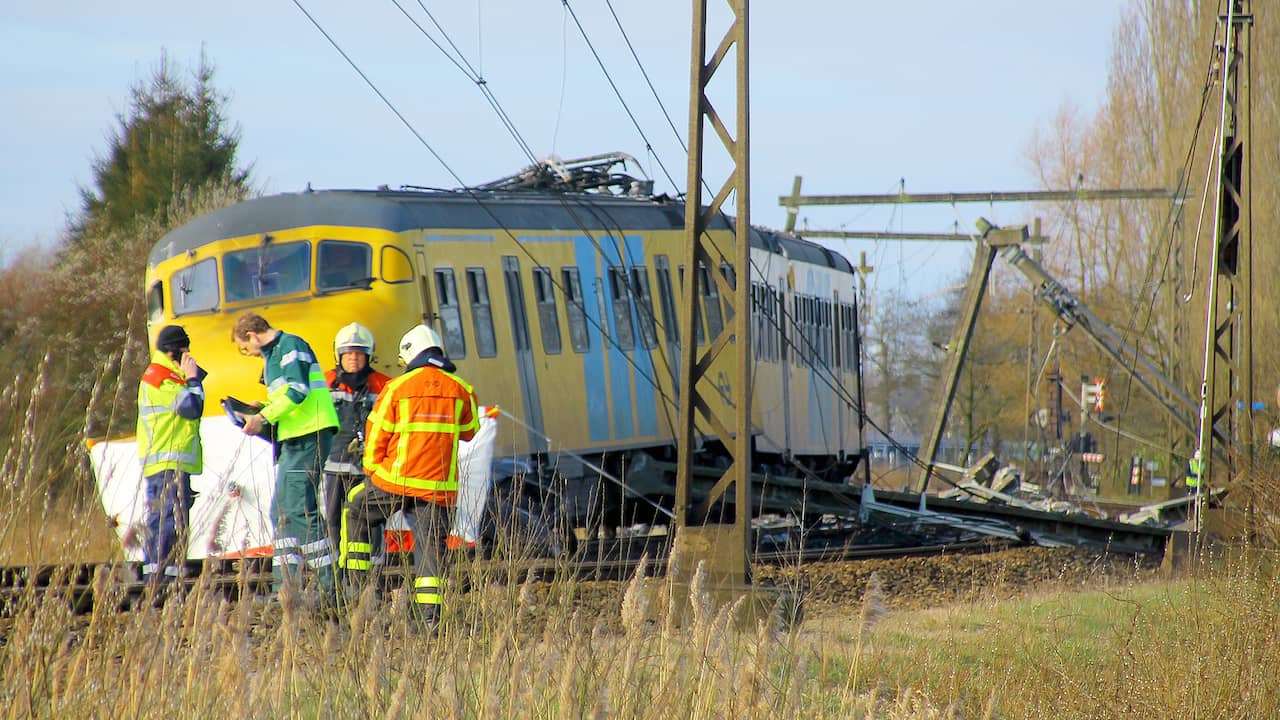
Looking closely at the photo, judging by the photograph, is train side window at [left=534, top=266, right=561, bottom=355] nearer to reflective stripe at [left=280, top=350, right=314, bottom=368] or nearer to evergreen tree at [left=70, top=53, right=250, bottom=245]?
reflective stripe at [left=280, top=350, right=314, bottom=368]

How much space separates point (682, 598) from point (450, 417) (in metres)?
2.44

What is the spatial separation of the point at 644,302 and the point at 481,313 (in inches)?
96.9

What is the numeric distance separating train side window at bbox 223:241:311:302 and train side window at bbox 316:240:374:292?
0.11 metres

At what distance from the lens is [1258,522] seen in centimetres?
1112

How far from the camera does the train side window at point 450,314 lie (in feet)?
41.2

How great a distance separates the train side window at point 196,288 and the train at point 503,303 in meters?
0.01

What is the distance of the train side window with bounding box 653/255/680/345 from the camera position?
15180 mm

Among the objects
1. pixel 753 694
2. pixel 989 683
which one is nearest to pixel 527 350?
pixel 989 683

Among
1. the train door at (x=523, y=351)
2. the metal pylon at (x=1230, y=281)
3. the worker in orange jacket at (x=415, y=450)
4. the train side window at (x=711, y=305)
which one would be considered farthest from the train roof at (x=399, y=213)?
the metal pylon at (x=1230, y=281)

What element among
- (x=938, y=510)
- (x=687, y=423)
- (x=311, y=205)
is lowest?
(x=938, y=510)

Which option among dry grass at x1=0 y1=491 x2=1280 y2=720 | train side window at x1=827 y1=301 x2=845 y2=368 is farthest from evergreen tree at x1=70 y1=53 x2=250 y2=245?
dry grass at x1=0 y1=491 x2=1280 y2=720

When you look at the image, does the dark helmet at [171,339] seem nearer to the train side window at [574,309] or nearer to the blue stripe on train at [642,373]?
the train side window at [574,309]

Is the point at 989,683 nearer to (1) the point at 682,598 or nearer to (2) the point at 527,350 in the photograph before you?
(1) the point at 682,598

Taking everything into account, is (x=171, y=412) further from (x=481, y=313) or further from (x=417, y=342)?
(x=481, y=313)
